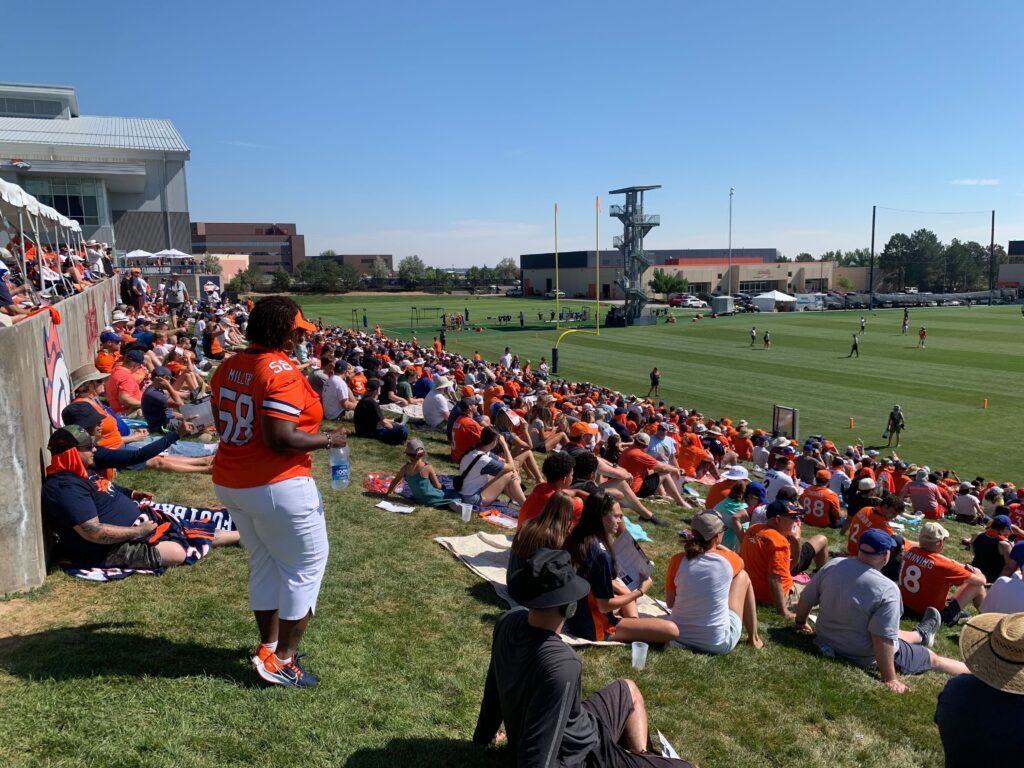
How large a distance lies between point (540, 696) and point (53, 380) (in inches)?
228

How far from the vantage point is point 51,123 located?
53531mm

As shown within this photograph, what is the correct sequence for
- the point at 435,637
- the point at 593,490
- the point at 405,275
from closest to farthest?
the point at 435,637 < the point at 593,490 < the point at 405,275

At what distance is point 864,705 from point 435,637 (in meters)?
2.93

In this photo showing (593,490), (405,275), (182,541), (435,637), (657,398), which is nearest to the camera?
(435,637)

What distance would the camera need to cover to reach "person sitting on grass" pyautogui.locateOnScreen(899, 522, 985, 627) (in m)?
6.78

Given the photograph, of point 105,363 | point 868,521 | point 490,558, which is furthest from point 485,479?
point 105,363

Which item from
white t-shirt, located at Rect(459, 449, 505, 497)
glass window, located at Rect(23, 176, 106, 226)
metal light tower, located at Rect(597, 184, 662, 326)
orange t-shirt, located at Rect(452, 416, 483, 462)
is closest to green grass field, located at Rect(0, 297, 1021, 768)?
white t-shirt, located at Rect(459, 449, 505, 497)

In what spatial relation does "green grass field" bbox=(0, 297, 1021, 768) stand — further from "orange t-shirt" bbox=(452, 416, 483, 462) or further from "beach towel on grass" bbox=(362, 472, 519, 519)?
"orange t-shirt" bbox=(452, 416, 483, 462)

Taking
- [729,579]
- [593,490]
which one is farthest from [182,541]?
[729,579]

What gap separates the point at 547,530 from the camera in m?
4.35

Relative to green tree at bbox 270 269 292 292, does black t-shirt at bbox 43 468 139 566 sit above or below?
below

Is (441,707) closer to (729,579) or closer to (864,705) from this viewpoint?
(729,579)

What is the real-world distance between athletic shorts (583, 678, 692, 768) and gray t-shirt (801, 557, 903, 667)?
2589 millimetres

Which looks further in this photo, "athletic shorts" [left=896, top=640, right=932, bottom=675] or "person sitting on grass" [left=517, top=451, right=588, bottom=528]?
"person sitting on grass" [left=517, top=451, right=588, bottom=528]
